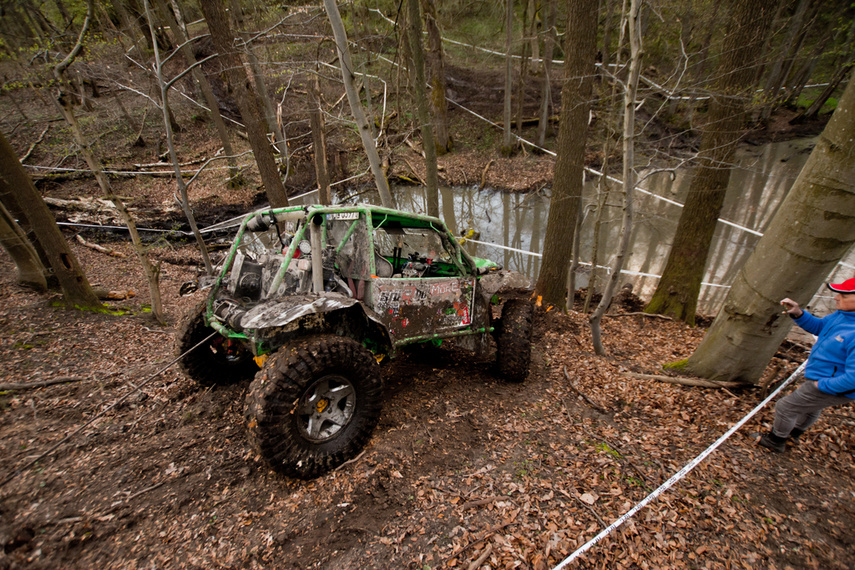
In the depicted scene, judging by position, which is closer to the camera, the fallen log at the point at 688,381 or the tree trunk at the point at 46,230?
the fallen log at the point at 688,381

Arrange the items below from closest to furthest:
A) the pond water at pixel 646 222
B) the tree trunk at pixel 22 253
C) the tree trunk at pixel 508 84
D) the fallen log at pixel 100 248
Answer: the tree trunk at pixel 22 253
the pond water at pixel 646 222
the fallen log at pixel 100 248
the tree trunk at pixel 508 84

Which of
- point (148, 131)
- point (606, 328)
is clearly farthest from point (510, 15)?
point (148, 131)

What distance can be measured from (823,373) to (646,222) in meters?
9.67

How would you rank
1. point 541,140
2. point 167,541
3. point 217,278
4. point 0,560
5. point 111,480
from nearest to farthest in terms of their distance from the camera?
1. point 0,560
2. point 167,541
3. point 111,480
4. point 217,278
5. point 541,140

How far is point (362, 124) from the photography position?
627cm

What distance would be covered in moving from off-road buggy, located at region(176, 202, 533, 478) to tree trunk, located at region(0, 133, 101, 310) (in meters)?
3.44

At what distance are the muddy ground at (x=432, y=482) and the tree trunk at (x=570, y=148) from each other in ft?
8.18

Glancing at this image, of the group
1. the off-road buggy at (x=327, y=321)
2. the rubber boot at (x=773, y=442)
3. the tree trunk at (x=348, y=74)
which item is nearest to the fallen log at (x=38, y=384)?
the off-road buggy at (x=327, y=321)

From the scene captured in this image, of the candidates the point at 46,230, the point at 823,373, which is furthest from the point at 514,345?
the point at 46,230

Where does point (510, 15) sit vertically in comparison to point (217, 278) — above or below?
above

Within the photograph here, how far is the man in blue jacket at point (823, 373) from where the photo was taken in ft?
8.57

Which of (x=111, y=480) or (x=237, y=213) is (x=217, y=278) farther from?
(x=237, y=213)

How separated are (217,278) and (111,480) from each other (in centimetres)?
177

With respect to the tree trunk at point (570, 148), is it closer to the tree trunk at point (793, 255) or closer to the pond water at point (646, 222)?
the pond water at point (646, 222)
